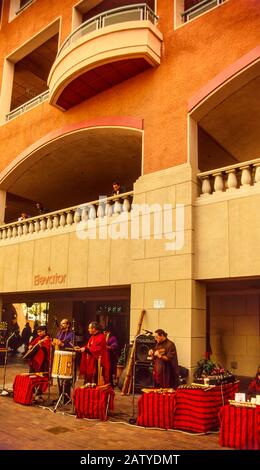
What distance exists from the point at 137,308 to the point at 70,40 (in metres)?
8.40

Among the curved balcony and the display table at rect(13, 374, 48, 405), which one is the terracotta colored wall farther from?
the display table at rect(13, 374, 48, 405)

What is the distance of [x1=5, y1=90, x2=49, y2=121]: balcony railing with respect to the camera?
50.0 feet

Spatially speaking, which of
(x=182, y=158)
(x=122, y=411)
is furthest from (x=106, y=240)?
(x=122, y=411)

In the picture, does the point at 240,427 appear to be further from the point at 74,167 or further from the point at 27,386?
the point at 74,167

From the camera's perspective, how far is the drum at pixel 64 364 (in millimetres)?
8438

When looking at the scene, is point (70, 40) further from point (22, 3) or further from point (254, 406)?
point (254, 406)

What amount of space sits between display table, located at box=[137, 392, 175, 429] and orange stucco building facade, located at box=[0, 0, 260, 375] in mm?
2364

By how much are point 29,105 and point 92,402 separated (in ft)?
39.6

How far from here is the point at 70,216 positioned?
43.1 ft

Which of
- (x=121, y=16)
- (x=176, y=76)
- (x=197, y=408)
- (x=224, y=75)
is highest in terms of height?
(x=121, y=16)

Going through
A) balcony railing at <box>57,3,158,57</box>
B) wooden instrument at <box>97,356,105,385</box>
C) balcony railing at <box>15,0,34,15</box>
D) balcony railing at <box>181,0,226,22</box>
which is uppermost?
balcony railing at <box>15,0,34,15</box>

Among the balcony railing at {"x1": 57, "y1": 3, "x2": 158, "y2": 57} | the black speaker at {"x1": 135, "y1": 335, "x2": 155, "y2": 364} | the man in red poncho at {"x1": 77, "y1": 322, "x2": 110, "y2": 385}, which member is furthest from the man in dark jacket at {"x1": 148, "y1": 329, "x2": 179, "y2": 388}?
the balcony railing at {"x1": 57, "y1": 3, "x2": 158, "y2": 57}

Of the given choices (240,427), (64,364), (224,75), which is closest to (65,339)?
(64,364)

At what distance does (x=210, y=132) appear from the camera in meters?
12.3
